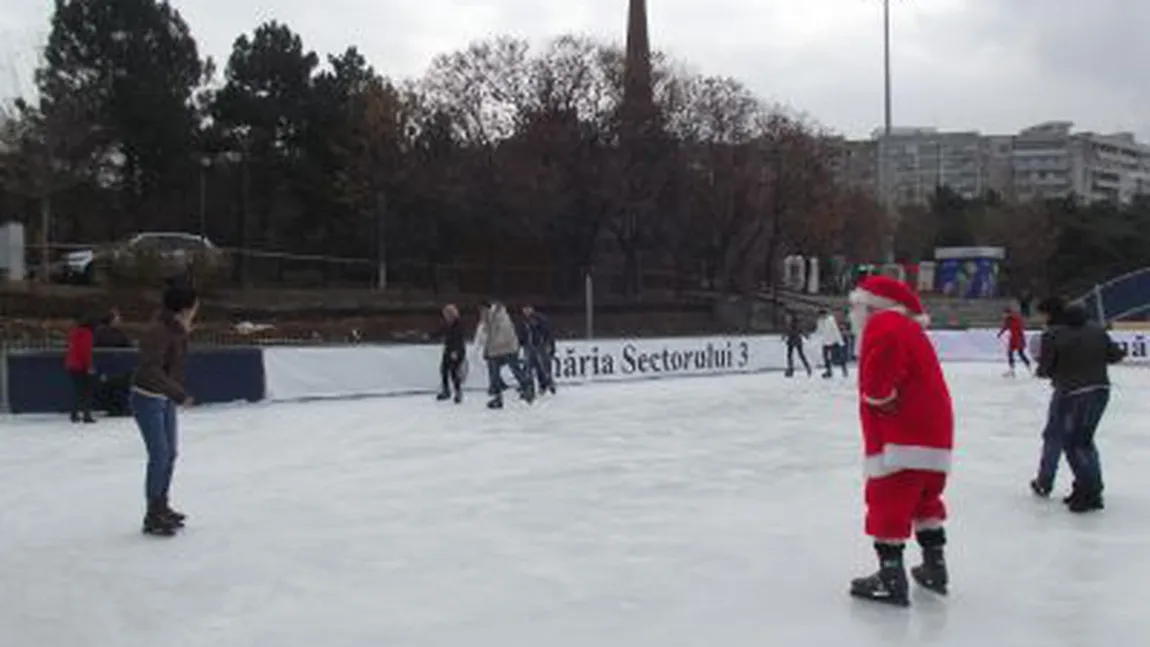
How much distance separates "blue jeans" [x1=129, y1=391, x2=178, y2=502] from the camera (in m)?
8.08

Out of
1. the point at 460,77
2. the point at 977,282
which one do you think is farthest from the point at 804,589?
the point at 977,282

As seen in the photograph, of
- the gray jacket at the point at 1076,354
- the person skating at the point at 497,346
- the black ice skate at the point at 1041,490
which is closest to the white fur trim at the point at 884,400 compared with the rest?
the gray jacket at the point at 1076,354

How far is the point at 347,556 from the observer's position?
7.50 m

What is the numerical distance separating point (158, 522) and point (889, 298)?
5.00 m

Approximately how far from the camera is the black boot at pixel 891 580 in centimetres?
609

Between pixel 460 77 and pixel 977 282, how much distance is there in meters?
28.1

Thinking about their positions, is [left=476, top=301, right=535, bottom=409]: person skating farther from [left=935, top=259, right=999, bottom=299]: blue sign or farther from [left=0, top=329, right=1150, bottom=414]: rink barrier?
[left=935, top=259, right=999, bottom=299]: blue sign

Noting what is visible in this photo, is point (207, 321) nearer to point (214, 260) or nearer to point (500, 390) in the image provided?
point (214, 260)

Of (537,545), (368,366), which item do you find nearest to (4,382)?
(368,366)

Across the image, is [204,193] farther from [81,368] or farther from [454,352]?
[81,368]

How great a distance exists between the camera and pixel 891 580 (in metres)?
6.11

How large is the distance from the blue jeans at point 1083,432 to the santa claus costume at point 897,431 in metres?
2.90

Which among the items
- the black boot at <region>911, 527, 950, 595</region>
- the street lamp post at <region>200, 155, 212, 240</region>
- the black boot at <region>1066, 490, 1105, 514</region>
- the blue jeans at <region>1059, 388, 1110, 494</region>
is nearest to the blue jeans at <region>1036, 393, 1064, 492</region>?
the blue jeans at <region>1059, 388, 1110, 494</region>

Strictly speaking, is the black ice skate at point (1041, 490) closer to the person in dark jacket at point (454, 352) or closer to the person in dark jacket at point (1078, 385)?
the person in dark jacket at point (1078, 385)
